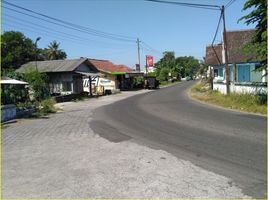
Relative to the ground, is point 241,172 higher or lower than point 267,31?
lower

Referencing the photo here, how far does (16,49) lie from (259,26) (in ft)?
182

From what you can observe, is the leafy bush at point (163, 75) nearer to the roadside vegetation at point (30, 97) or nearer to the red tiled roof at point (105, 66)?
the red tiled roof at point (105, 66)

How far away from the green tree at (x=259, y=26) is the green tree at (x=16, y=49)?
50.9m

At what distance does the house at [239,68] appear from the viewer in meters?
22.2

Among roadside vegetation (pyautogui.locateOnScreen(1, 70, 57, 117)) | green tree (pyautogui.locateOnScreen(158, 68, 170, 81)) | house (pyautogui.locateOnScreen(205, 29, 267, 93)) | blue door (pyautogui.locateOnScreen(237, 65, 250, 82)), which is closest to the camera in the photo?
house (pyautogui.locateOnScreen(205, 29, 267, 93))

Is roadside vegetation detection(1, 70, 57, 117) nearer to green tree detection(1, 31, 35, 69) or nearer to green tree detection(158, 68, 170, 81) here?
green tree detection(1, 31, 35, 69)

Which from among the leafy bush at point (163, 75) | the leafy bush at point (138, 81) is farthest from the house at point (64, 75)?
the leafy bush at point (163, 75)

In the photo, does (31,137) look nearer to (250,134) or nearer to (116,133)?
(116,133)

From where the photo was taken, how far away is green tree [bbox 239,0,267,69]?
16781 millimetres

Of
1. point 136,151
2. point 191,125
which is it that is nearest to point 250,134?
point 191,125

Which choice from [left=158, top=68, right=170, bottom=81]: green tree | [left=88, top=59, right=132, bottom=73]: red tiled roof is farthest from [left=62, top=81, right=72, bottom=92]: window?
[left=158, top=68, right=170, bottom=81]: green tree

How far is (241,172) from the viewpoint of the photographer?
691cm

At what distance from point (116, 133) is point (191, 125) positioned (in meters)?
3.06

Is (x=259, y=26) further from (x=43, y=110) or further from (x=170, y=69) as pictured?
(x=170, y=69)
